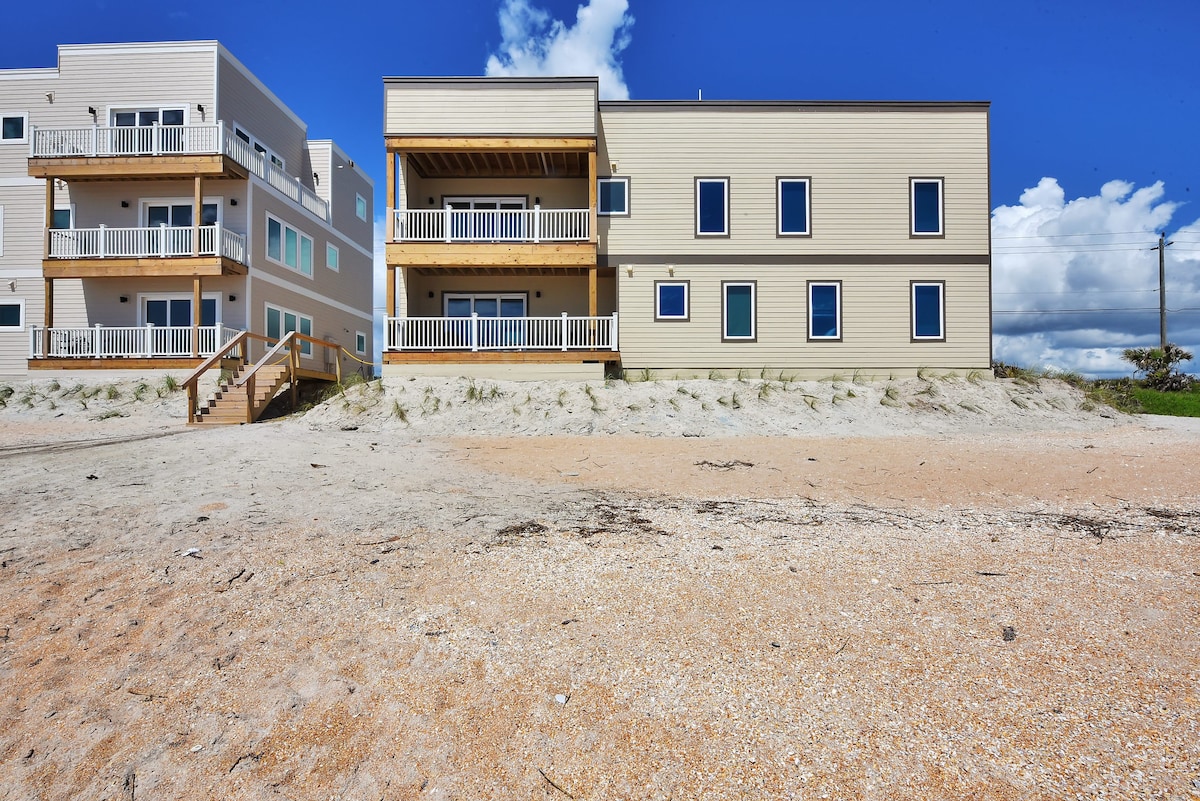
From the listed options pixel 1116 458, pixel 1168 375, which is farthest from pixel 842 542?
pixel 1168 375

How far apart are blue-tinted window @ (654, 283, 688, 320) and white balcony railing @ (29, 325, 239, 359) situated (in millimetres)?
12835

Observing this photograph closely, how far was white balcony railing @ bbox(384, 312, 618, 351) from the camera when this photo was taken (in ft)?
50.8

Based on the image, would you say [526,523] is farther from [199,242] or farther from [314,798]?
[199,242]

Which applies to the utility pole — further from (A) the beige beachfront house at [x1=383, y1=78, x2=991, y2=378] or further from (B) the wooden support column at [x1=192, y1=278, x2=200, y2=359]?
(B) the wooden support column at [x1=192, y1=278, x2=200, y2=359]

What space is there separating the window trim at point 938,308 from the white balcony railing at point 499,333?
28.7 feet

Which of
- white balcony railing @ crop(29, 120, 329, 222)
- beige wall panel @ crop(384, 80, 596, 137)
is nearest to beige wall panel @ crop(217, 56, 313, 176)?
white balcony railing @ crop(29, 120, 329, 222)

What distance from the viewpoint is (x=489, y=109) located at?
53.6ft

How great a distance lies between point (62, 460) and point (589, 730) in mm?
8969

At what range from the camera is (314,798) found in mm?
2406

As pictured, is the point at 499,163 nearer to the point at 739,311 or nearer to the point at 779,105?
the point at 739,311

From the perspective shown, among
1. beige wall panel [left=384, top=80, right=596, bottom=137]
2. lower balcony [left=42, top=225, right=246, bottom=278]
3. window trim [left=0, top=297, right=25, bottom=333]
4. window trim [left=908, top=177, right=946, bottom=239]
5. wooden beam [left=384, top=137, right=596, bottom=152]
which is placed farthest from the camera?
window trim [left=0, top=297, right=25, bottom=333]

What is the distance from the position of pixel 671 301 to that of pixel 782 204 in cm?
441

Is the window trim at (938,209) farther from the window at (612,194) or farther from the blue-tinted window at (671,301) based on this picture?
the window at (612,194)

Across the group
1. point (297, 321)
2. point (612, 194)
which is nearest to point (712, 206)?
point (612, 194)
